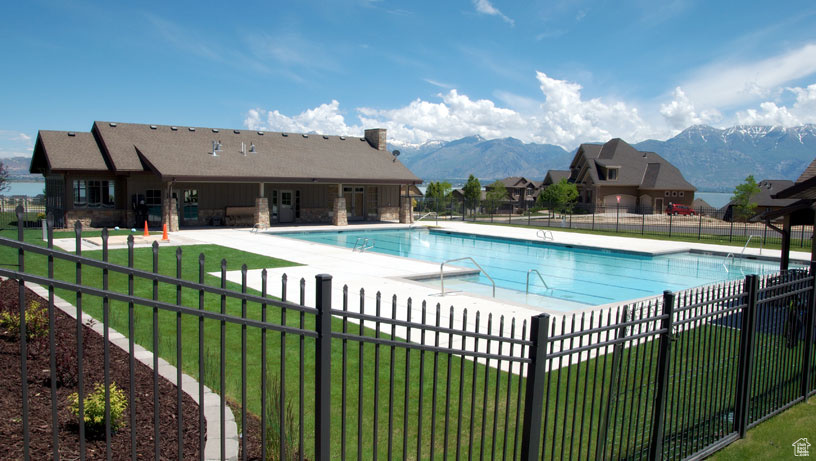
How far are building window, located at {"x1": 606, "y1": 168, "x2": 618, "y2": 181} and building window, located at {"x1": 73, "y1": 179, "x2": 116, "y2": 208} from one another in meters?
47.1

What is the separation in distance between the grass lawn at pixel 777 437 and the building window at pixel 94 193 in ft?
97.1

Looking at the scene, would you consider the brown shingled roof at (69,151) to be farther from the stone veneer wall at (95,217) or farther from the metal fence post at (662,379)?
the metal fence post at (662,379)

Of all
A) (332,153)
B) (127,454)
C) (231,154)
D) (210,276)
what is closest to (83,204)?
(231,154)

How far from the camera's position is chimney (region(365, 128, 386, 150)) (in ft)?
133

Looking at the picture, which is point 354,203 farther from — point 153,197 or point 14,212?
point 14,212

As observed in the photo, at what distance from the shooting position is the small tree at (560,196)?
57.6 meters

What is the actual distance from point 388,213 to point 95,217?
660 inches

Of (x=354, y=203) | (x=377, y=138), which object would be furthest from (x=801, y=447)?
(x=377, y=138)

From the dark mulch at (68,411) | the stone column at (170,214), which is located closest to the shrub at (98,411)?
the dark mulch at (68,411)

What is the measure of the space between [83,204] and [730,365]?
2937 centimetres

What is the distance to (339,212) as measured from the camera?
33344 mm

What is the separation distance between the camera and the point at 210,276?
569 inches

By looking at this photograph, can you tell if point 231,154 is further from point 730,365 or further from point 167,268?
point 730,365

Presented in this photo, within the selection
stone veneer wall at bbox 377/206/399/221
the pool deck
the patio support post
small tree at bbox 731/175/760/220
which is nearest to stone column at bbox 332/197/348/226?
the patio support post
